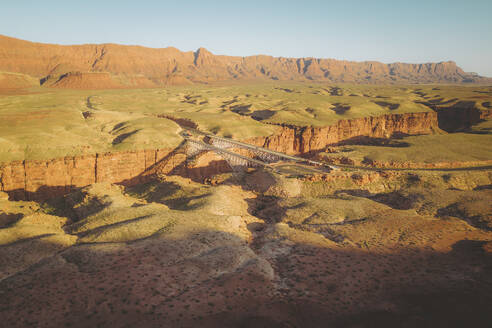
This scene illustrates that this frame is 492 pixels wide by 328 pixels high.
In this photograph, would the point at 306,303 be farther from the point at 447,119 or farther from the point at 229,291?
the point at 447,119

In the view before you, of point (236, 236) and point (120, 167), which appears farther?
point (120, 167)

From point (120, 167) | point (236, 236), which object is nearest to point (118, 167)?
point (120, 167)

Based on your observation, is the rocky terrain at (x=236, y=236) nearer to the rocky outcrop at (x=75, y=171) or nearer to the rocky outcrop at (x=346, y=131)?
the rocky outcrop at (x=75, y=171)

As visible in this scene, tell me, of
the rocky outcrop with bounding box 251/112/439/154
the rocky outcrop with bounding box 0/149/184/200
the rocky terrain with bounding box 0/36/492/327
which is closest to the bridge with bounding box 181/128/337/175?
the rocky terrain with bounding box 0/36/492/327

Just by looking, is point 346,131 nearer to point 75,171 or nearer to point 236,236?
point 236,236

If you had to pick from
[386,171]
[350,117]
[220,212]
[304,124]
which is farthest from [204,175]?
[350,117]

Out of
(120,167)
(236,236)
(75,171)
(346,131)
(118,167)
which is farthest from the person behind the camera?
(346,131)

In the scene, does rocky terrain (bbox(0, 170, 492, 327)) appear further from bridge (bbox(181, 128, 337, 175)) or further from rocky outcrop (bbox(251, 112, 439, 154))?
rocky outcrop (bbox(251, 112, 439, 154))
